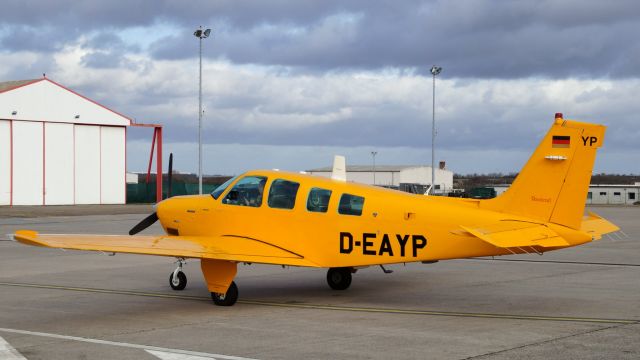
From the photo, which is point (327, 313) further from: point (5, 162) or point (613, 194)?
point (613, 194)

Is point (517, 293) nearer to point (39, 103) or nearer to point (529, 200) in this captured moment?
point (529, 200)

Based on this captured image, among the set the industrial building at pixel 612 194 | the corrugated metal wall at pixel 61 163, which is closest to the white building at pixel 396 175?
the industrial building at pixel 612 194

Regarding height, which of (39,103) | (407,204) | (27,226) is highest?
(39,103)

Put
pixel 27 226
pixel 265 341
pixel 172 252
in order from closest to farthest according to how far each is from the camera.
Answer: pixel 265 341
pixel 172 252
pixel 27 226

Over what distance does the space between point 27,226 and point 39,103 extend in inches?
1098

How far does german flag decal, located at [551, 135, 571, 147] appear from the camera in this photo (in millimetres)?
11844

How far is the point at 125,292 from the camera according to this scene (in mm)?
14602

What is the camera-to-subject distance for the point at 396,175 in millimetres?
105375

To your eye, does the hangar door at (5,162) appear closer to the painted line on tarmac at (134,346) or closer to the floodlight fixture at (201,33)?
the floodlight fixture at (201,33)

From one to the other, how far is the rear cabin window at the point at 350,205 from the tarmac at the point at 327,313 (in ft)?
4.97

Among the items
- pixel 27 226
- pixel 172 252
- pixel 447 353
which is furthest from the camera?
pixel 27 226

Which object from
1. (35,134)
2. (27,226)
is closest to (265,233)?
(27,226)

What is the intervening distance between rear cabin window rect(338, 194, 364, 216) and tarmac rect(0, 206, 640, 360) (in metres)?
1.52

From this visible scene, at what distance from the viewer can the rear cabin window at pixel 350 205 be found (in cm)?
1262
